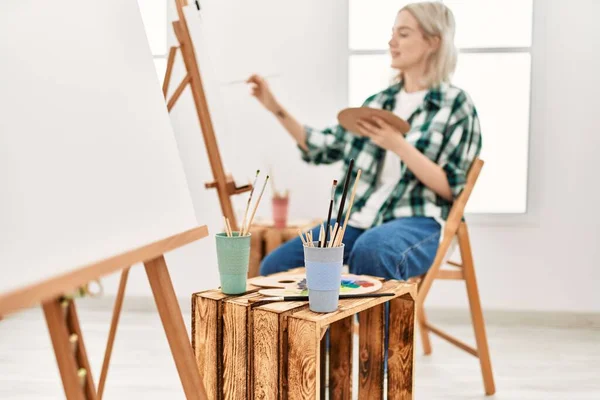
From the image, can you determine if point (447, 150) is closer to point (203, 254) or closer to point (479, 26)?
point (479, 26)

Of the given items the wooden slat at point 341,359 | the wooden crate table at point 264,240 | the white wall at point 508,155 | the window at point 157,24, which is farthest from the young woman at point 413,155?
the window at point 157,24

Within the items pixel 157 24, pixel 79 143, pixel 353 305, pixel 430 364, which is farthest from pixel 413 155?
pixel 157 24

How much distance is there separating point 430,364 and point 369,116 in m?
0.94

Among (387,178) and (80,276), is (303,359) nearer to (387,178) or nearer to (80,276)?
(80,276)

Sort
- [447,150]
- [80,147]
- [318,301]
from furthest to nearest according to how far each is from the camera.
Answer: [447,150] < [318,301] < [80,147]

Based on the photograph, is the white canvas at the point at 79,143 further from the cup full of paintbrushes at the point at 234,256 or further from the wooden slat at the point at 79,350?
the cup full of paintbrushes at the point at 234,256

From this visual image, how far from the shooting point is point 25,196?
72 centimetres

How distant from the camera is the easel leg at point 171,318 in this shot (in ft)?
3.12

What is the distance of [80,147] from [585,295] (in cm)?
240

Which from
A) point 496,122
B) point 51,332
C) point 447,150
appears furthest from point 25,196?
point 496,122

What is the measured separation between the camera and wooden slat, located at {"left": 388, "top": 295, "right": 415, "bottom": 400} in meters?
1.39

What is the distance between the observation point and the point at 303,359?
1.10m

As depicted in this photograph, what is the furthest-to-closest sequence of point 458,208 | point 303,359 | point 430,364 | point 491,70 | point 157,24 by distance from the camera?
1. point 157,24
2. point 491,70
3. point 430,364
4. point 458,208
5. point 303,359

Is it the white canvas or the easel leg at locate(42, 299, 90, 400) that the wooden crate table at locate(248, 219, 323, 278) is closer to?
the white canvas
